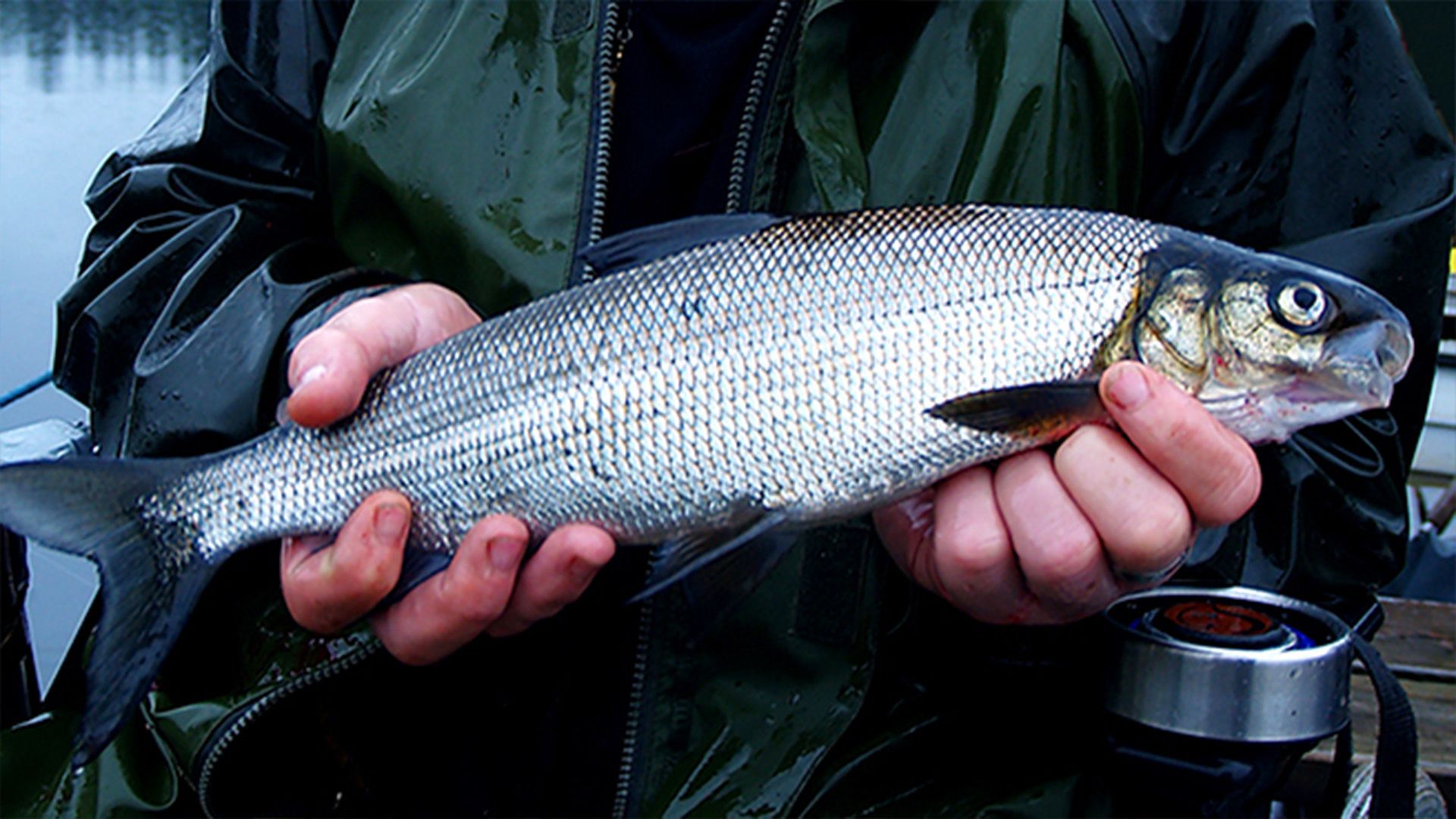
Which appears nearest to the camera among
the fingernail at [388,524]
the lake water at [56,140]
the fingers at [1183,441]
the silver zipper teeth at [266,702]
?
the fingers at [1183,441]

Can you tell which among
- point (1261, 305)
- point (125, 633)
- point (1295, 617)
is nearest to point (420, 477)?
point (125, 633)

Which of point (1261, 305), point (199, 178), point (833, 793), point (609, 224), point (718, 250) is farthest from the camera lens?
point (199, 178)

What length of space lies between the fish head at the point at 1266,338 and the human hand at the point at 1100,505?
4.9 inches

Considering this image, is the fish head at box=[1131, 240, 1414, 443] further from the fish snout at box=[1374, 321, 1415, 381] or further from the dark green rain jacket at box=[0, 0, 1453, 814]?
the dark green rain jacket at box=[0, 0, 1453, 814]

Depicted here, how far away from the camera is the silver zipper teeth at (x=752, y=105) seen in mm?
1666

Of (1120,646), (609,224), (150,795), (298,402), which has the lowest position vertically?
(150,795)

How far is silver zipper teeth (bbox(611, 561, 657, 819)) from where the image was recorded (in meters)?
1.63

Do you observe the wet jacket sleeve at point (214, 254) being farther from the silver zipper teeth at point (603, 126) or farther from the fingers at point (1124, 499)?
the fingers at point (1124, 499)

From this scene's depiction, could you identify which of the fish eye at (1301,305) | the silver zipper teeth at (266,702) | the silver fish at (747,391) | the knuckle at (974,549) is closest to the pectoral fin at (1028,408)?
the silver fish at (747,391)

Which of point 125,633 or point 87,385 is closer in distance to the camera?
point 125,633

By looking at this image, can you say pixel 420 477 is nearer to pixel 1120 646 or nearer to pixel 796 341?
pixel 796 341

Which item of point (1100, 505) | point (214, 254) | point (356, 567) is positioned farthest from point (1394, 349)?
point (214, 254)

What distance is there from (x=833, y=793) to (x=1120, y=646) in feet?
1.39

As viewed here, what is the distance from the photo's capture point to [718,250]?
1.48 m
